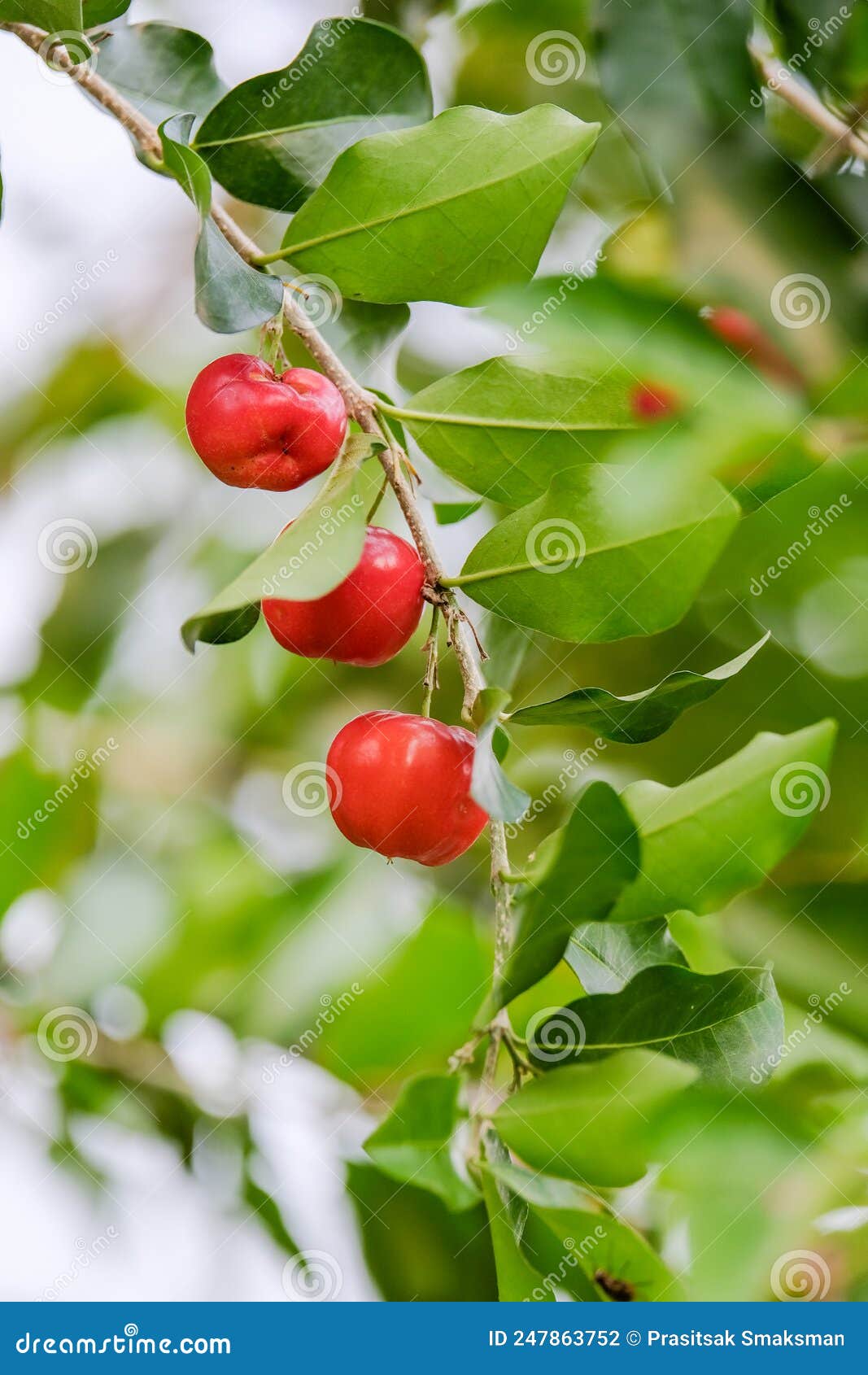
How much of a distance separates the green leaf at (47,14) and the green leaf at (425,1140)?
74 cm

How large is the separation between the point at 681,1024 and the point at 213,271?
1.79 feet

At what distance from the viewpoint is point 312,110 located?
0.95m

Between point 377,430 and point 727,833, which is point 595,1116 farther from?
point 377,430

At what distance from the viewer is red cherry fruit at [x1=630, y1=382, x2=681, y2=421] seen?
81 centimetres

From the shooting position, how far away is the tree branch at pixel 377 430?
0.75 metres

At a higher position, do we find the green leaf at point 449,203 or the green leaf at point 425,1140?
the green leaf at point 449,203

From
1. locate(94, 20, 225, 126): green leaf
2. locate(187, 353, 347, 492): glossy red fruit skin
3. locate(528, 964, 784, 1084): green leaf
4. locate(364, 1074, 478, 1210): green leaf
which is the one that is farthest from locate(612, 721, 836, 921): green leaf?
locate(94, 20, 225, 126): green leaf

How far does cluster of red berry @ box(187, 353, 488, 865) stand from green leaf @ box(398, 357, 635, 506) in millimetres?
70

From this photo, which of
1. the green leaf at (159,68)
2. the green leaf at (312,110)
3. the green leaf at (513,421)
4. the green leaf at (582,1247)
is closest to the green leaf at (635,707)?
the green leaf at (513,421)

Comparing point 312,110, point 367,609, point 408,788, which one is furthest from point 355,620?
point 312,110

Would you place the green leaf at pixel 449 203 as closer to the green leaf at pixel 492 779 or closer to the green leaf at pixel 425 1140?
the green leaf at pixel 492 779

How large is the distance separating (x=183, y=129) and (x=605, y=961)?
1.97ft

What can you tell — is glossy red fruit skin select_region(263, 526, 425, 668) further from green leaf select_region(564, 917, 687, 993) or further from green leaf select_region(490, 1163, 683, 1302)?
green leaf select_region(490, 1163, 683, 1302)

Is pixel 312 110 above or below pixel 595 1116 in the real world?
above
